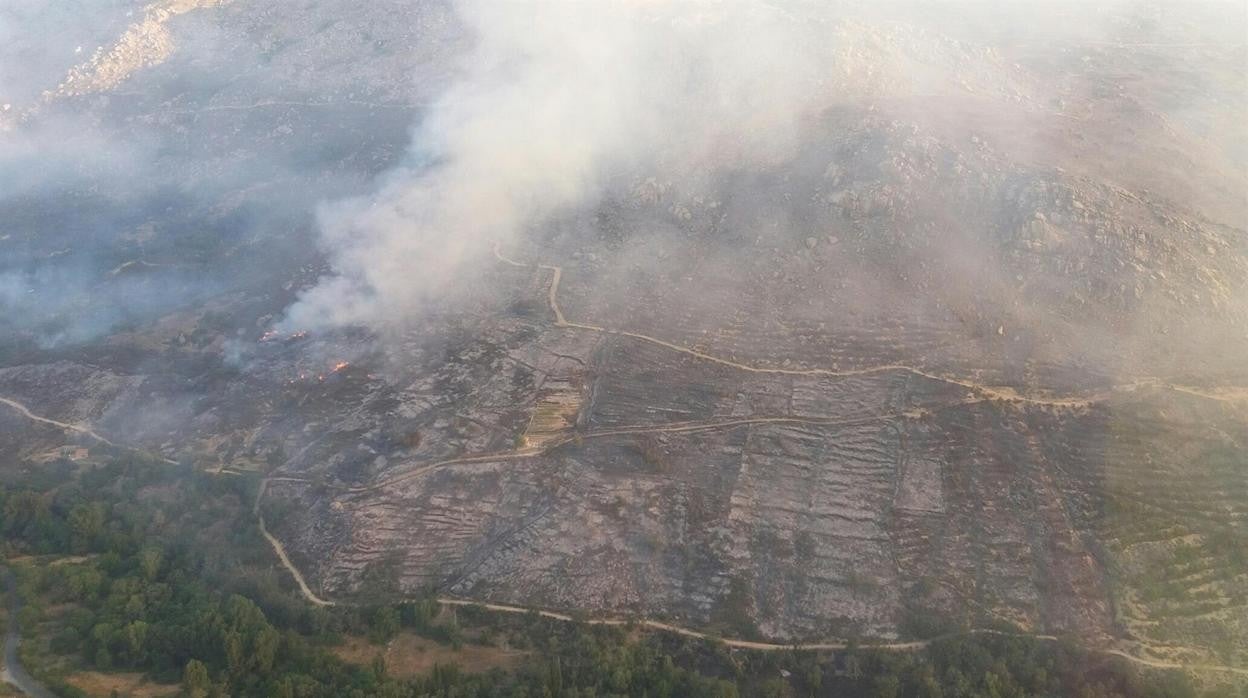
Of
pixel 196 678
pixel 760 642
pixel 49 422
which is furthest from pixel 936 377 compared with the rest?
pixel 49 422

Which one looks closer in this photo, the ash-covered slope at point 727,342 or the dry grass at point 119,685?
the dry grass at point 119,685

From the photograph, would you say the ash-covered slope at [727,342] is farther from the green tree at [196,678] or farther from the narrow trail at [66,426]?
the green tree at [196,678]

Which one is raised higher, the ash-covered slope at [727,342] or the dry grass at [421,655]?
the ash-covered slope at [727,342]

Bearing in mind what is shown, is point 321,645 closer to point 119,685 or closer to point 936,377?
point 119,685

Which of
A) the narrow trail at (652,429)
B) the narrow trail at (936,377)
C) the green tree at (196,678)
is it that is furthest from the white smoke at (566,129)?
the green tree at (196,678)

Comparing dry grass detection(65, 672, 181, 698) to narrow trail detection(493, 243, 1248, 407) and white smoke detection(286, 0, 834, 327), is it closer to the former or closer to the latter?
white smoke detection(286, 0, 834, 327)

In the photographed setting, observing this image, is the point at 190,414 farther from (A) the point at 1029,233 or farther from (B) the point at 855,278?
(A) the point at 1029,233

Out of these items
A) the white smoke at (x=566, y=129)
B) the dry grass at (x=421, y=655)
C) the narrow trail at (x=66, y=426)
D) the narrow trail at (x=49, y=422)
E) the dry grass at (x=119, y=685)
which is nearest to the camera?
the dry grass at (x=119, y=685)
